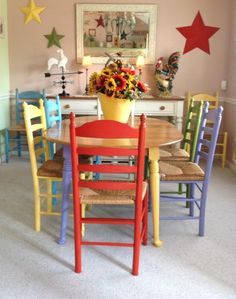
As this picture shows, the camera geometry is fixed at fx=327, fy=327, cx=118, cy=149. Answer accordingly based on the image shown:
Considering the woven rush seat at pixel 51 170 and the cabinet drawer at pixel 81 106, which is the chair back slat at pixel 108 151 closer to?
the woven rush seat at pixel 51 170

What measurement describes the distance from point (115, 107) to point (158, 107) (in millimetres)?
1773

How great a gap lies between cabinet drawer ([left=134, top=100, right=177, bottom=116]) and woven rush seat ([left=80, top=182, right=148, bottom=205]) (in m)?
2.26

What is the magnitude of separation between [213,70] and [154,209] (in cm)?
286

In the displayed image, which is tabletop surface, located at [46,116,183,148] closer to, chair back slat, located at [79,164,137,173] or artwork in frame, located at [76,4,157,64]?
chair back slat, located at [79,164,137,173]

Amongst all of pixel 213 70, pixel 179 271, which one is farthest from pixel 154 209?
pixel 213 70

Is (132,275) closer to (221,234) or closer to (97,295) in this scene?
(97,295)

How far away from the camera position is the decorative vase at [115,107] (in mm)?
2336

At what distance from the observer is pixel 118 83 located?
2268 mm

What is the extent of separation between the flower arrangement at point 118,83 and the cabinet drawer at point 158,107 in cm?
167

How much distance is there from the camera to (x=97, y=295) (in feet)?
5.47

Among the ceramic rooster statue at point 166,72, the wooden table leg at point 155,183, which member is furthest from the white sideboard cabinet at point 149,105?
the wooden table leg at point 155,183

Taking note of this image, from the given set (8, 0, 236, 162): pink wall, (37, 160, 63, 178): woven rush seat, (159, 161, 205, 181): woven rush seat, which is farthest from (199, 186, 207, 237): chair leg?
(8, 0, 236, 162): pink wall

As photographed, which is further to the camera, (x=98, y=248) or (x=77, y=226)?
(x=98, y=248)

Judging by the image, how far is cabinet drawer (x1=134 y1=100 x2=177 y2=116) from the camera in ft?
13.2
